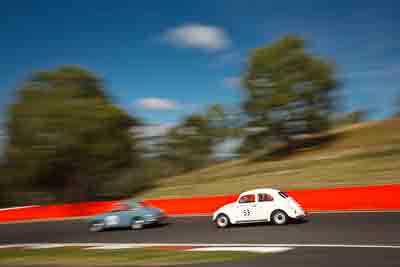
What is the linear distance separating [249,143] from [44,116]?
25079mm

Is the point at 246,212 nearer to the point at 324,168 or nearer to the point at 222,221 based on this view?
the point at 222,221

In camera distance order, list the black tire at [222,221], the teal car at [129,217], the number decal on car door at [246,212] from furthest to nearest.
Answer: the teal car at [129,217] → the black tire at [222,221] → the number decal on car door at [246,212]

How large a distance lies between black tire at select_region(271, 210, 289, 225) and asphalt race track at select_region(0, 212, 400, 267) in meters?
0.34

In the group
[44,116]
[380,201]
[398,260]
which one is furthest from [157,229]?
[44,116]

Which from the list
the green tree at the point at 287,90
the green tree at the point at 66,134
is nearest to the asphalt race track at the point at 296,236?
the green tree at the point at 66,134

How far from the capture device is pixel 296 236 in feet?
45.3

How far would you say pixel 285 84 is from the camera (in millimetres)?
52156

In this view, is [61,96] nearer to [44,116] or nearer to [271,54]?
[44,116]

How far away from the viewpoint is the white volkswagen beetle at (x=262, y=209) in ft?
54.9

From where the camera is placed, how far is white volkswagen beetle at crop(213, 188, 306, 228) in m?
16.7

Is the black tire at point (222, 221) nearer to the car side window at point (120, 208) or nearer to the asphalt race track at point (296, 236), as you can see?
the asphalt race track at point (296, 236)

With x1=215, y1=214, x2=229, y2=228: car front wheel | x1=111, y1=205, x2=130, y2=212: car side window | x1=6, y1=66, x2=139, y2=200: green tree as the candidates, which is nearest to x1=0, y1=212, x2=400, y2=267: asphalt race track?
x1=215, y1=214, x2=229, y2=228: car front wheel

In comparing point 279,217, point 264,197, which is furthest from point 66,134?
point 279,217

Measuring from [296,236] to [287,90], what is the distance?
39.5 meters
